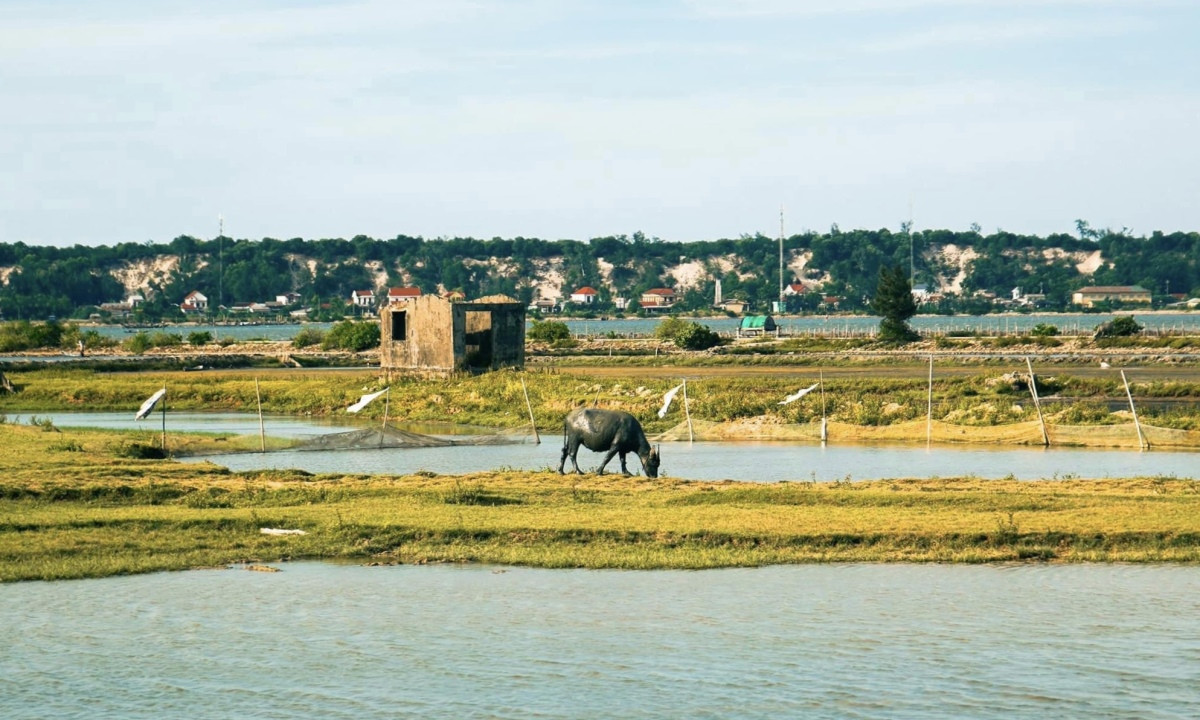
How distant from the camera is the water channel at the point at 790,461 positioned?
1366 inches

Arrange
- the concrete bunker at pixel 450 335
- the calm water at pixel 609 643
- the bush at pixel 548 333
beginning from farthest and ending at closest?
the bush at pixel 548 333 → the concrete bunker at pixel 450 335 → the calm water at pixel 609 643

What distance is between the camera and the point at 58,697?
16281mm

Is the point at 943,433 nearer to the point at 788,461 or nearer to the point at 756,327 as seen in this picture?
the point at 788,461

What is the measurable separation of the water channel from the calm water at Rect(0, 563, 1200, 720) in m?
11.4

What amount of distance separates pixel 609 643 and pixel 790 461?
20.5 m

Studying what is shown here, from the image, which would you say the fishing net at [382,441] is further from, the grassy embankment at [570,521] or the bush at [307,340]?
the bush at [307,340]

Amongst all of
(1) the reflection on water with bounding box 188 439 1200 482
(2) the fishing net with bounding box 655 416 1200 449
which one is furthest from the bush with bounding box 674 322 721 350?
(1) the reflection on water with bounding box 188 439 1200 482

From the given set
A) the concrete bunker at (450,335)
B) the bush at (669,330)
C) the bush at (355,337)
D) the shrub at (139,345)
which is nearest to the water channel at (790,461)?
the concrete bunker at (450,335)

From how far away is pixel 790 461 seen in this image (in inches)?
1515

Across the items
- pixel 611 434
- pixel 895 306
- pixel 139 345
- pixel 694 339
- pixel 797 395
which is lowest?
pixel 139 345

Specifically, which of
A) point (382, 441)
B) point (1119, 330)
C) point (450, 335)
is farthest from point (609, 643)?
point (1119, 330)

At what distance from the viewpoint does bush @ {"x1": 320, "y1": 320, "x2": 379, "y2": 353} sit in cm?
10962

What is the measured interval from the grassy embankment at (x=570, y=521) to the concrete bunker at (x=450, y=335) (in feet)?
105

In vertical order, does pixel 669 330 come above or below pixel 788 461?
above
